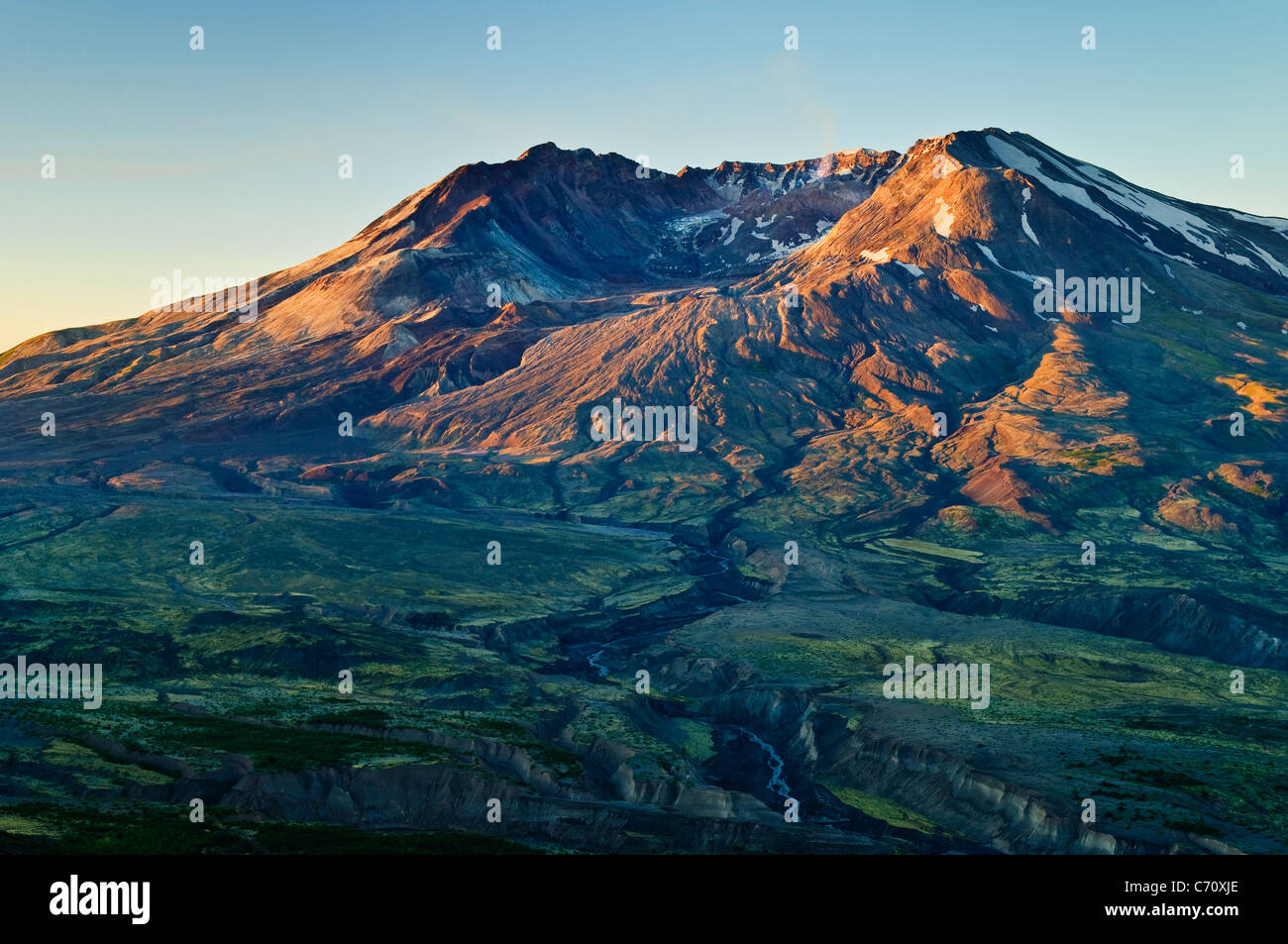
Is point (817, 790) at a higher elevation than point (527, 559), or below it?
below

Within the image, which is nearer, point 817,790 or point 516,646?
point 817,790

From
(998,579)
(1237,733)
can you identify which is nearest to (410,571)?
(998,579)

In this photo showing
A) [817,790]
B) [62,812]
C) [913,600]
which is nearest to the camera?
[62,812]

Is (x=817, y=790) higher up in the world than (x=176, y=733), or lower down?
lower down

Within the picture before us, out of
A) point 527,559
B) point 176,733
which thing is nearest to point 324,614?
point 527,559

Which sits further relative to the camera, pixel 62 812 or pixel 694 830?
pixel 694 830

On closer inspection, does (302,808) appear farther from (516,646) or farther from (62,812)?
(516,646)
